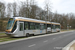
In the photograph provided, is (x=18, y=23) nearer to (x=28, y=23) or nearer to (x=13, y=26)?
(x=13, y=26)

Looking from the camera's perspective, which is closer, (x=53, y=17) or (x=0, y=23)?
(x=0, y=23)

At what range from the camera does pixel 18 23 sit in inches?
670

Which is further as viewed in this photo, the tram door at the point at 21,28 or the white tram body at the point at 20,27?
the tram door at the point at 21,28

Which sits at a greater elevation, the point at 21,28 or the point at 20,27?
the point at 20,27

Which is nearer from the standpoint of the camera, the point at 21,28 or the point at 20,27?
the point at 20,27

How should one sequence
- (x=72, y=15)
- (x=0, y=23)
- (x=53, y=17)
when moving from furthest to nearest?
(x=72, y=15) < (x=53, y=17) < (x=0, y=23)

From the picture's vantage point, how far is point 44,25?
26734mm

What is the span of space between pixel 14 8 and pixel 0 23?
964cm

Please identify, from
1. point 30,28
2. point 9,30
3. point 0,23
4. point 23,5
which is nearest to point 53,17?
point 23,5

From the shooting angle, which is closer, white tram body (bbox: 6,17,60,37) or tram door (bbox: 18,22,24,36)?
white tram body (bbox: 6,17,60,37)

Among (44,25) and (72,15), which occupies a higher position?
(72,15)

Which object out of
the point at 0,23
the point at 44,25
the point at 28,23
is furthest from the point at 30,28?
the point at 0,23

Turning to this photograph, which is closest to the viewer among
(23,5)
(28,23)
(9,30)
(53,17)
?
(9,30)

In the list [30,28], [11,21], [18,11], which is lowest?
[30,28]
